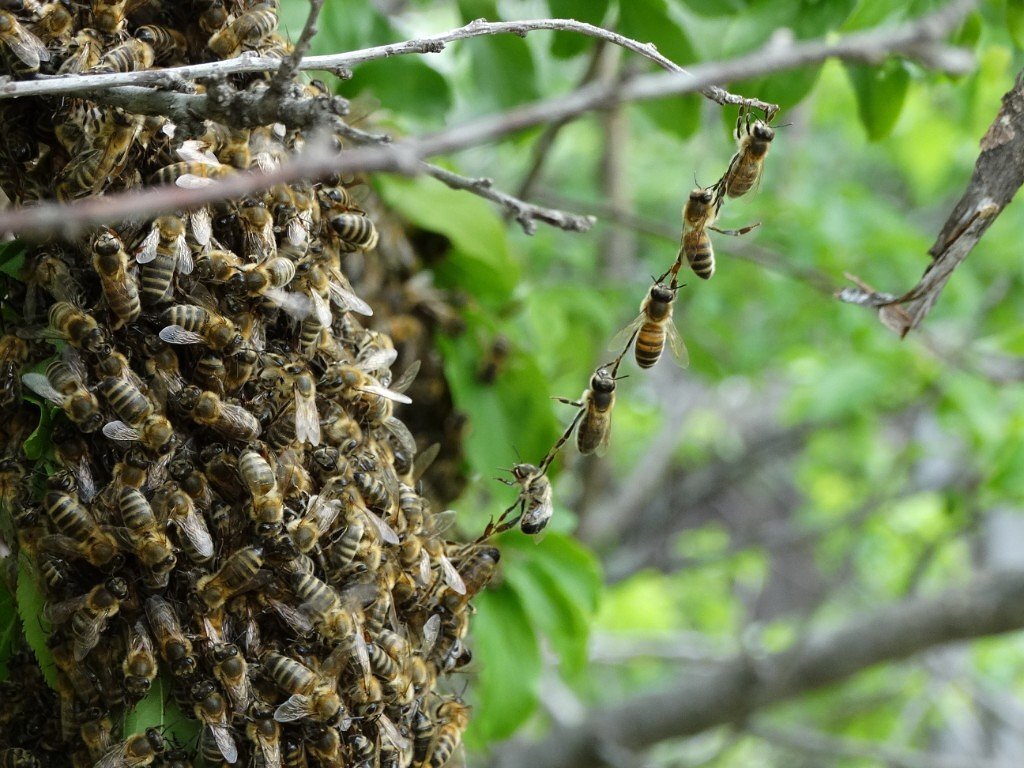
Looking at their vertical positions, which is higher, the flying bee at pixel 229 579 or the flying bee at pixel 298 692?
the flying bee at pixel 229 579

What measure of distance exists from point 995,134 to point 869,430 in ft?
21.6

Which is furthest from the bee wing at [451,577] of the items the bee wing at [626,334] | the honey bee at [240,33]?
the honey bee at [240,33]

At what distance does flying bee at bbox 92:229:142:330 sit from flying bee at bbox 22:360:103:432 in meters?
0.14

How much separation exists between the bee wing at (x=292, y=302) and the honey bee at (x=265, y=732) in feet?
2.43

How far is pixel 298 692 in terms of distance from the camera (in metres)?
1.96

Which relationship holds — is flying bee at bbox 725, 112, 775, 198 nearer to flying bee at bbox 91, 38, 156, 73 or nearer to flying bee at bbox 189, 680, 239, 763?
flying bee at bbox 91, 38, 156, 73

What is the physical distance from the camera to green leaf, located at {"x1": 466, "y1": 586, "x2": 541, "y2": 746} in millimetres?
3201

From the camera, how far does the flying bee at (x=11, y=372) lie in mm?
2018

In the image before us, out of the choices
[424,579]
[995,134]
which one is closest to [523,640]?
[424,579]

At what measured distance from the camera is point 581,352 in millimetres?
4945

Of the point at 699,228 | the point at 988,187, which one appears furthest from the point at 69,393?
the point at 988,187

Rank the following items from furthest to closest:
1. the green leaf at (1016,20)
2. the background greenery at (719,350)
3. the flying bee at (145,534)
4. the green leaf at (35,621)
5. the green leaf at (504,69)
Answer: the green leaf at (504,69)
the background greenery at (719,350)
the green leaf at (1016,20)
the green leaf at (35,621)
the flying bee at (145,534)

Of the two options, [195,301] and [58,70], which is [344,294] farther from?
[58,70]

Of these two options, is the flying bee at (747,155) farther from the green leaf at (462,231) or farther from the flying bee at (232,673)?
the flying bee at (232,673)
